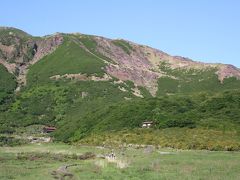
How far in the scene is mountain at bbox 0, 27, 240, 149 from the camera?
346 ft

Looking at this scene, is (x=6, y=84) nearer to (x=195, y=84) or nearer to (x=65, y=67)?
(x=65, y=67)

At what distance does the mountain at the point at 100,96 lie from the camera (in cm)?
10544

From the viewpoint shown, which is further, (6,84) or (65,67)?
(65,67)

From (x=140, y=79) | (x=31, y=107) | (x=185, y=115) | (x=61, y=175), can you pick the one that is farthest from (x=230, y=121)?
(x=140, y=79)

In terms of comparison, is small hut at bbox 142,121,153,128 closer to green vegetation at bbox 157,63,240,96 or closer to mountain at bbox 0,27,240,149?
mountain at bbox 0,27,240,149

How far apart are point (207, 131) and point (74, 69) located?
9827 centimetres

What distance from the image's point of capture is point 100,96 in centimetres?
15262

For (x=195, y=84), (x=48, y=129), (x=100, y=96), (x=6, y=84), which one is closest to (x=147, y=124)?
(x=48, y=129)

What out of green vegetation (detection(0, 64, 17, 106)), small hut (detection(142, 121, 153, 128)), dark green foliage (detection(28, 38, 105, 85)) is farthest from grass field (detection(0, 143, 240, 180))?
dark green foliage (detection(28, 38, 105, 85))

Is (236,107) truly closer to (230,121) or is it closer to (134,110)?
(230,121)

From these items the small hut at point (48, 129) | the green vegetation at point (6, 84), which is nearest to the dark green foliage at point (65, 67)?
the green vegetation at point (6, 84)

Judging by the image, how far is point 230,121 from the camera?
320 ft

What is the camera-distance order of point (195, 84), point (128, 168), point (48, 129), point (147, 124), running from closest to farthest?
point (128, 168)
point (147, 124)
point (48, 129)
point (195, 84)

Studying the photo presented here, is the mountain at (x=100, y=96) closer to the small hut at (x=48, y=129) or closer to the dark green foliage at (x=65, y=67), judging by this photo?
the dark green foliage at (x=65, y=67)
